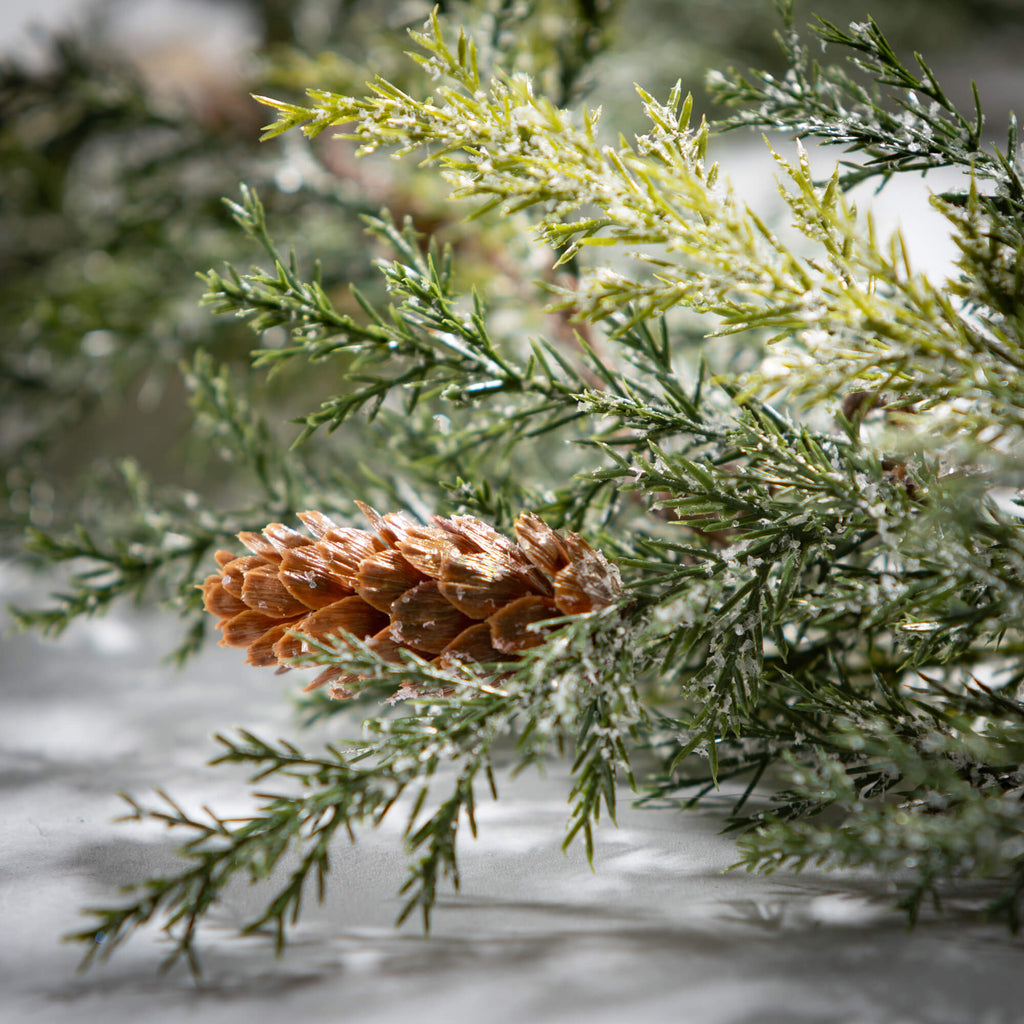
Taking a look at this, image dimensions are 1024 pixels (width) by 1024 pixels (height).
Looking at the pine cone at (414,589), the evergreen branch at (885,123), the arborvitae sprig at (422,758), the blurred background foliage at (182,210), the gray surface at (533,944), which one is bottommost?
the gray surface at (533,944)

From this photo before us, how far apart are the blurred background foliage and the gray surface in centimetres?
20

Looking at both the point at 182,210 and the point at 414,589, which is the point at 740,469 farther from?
the point at 182,210

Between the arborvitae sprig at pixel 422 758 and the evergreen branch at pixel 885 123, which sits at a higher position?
the evergreen branch at pixel 885 123

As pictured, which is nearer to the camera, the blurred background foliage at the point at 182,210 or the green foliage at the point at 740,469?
the green foliage at the point at 740,469

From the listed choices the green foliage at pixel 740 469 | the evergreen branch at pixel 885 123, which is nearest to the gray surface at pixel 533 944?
the green foliage at pixel 740 469

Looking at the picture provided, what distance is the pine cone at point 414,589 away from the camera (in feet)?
0.65

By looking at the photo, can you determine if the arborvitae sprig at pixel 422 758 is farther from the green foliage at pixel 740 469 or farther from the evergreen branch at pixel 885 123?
the evergreen branch at pixel 885 123

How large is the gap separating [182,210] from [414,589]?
0.44 meters

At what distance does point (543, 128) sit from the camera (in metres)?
0.18

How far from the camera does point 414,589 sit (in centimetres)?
20

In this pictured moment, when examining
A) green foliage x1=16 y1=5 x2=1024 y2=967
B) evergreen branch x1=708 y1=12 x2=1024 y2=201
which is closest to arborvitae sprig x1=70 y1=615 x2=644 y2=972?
green foliage x1=16 y1=5 x2=1024 y2=967

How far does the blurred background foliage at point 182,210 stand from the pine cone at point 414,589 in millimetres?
200

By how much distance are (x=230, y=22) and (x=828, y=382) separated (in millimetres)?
817

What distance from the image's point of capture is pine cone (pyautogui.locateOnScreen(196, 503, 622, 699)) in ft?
0.65
